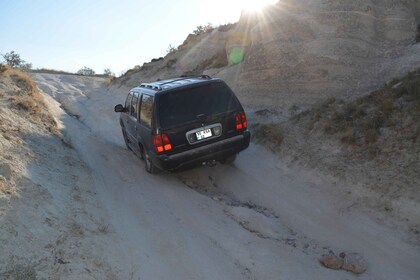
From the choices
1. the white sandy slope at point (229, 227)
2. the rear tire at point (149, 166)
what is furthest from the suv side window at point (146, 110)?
the white sandy slope at point (229, 227)

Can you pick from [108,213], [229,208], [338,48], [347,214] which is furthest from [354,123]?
[338,48]

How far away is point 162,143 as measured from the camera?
7.29 m

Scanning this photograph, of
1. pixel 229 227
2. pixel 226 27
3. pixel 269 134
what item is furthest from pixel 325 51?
pixel 226 27

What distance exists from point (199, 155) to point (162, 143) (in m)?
0.69

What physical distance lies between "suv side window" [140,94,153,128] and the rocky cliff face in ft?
17.5

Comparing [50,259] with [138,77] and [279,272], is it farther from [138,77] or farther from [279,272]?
[138,77]

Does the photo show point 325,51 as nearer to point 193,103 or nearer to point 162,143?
point 193,103

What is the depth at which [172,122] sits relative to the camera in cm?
726

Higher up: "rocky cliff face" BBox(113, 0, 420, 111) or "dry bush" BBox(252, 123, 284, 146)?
"rocky cliff face" BBox(113, 0, 420, 111)

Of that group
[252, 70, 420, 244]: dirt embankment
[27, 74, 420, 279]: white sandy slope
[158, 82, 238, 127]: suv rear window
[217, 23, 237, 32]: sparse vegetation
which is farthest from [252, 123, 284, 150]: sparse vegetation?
[217, 23, 237, 32]: sparse vegetation

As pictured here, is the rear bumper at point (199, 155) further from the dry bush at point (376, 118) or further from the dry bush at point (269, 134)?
the dry bush at point (376, 118)

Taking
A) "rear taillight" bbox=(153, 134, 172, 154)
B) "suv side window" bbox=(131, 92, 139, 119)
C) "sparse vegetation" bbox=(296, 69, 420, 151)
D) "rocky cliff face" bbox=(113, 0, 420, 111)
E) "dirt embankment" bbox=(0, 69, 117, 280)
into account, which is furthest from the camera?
"rocky cliff face" bbox=(113, 0, 420, 111)

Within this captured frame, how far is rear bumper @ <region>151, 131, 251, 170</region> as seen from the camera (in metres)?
7.30

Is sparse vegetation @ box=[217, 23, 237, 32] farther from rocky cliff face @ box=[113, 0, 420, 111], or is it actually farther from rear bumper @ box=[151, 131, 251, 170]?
rear bumper @ box=[151, 131, 251, 170]
